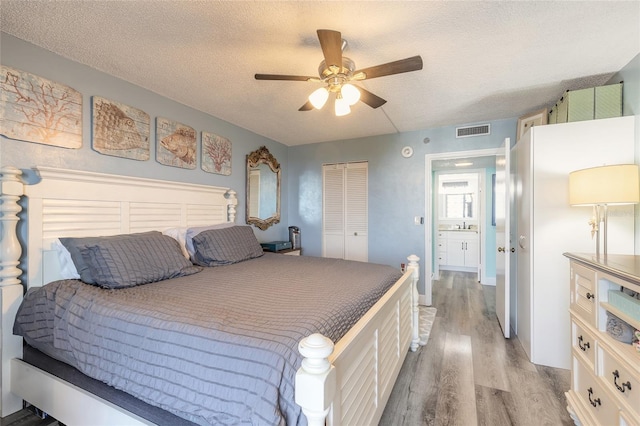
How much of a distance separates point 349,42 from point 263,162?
2423 millimetres

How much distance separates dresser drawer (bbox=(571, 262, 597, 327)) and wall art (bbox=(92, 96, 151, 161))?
10.9 ft

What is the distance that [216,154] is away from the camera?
3.21 meters

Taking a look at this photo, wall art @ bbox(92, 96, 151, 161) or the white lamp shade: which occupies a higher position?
wall art @ bbox(92, 96, 151, 161)

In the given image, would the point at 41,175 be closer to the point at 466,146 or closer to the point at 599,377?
the point at 599,377

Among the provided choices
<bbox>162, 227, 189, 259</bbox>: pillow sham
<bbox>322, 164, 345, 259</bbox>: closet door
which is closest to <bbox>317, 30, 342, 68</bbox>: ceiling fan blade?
<bbox>162, 227, 189, 259</bbox>: pillow sham

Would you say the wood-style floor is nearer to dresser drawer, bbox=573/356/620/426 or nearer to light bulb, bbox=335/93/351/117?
dresser drawer, bbox=573/356/620/426

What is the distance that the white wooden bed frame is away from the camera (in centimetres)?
97

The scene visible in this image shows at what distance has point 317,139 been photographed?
4238 millimetres

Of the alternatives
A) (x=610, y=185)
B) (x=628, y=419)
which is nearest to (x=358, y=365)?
(x=628, y=419)

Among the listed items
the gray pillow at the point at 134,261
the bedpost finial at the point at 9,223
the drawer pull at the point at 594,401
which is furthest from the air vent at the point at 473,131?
the bedpost finial at the point at 9,223

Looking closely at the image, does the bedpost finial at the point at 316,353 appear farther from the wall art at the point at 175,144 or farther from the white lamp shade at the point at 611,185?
the wall art at the point at 175,144

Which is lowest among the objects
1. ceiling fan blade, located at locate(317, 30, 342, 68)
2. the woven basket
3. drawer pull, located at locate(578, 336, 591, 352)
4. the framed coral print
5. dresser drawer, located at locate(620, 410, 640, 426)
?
dresser drawer, located at locate(620, 410, 640, 426)

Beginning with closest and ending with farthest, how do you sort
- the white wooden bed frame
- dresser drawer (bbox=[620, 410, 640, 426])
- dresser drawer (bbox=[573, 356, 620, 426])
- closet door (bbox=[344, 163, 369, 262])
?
the white wooden bed frame, dresser drawer (bbox=[620, 410, 640, 426]), dresser drawer (bbox=[573, 356, 620, 426]), closet door (bbox=[344, 163, 369, 262])

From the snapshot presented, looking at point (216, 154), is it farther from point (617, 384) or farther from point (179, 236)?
point (617, 384)
